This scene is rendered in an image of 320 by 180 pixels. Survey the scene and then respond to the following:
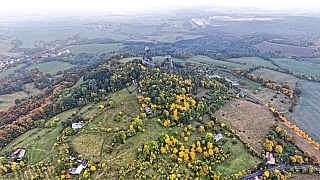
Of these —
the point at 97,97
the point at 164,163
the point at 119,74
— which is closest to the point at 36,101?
the point at 97,97

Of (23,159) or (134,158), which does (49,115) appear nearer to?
(23,159)

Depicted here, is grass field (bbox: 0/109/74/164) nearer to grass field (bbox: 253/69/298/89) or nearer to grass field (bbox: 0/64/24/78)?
grass field (bbox: 253/69/298/89)

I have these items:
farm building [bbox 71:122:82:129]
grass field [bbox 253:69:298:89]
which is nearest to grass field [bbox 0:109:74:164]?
farm building [bbox 71:122:82:129]

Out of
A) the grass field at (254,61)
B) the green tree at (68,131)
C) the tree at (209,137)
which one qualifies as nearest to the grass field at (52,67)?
the green tree at (68,131)

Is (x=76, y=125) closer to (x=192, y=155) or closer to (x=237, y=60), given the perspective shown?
(x=192, y=155)

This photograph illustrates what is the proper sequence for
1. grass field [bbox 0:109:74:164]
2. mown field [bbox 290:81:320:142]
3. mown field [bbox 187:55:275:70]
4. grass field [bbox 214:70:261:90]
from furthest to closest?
mown field [bbox 187:55:275:70]
grass field [bbox 214:70:261:90]
mown field [bbox 290:81:320:142]
grass field [bbox 0:109:74:164]
